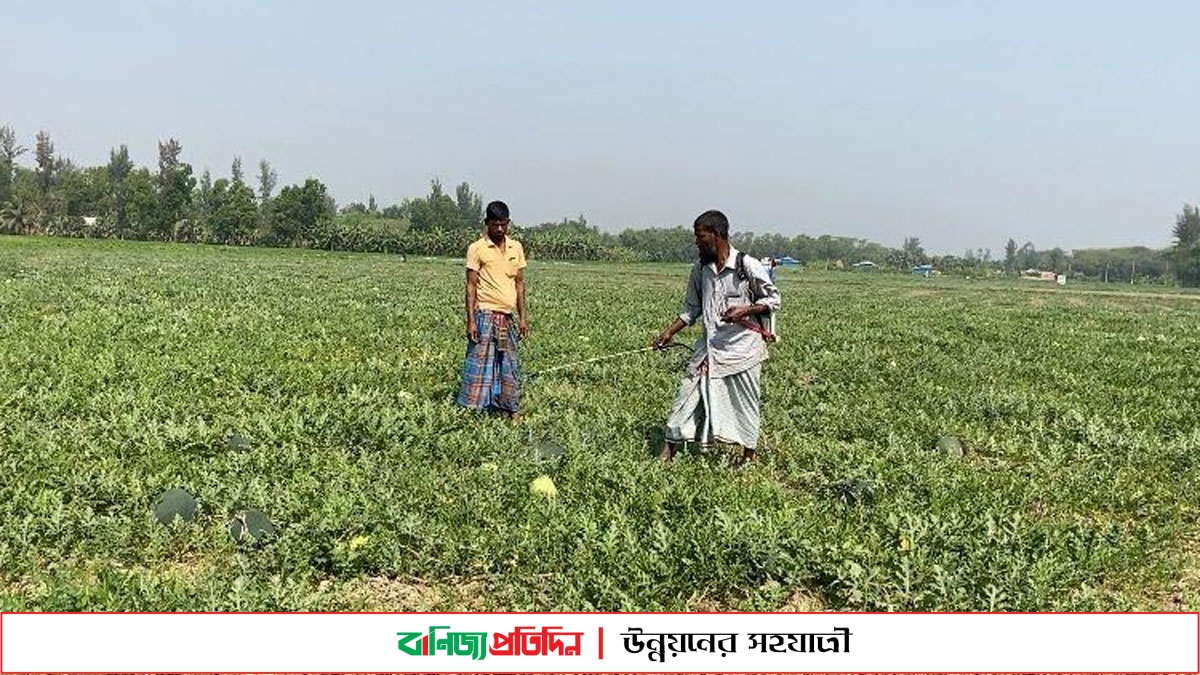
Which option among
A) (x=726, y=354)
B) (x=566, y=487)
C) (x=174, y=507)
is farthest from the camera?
(x=726, y=354)

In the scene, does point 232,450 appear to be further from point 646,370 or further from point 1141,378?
point 1141,378

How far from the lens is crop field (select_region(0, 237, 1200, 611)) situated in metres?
4.07

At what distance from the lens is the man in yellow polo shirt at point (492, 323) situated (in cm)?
760

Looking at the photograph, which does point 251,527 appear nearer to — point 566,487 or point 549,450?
point 566,487

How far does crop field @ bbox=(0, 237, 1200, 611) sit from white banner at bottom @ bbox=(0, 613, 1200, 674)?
0.92ft

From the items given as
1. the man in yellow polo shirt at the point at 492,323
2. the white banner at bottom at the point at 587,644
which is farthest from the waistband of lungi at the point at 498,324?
the white banner at bottom at the point at 587,644

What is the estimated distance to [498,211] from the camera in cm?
738

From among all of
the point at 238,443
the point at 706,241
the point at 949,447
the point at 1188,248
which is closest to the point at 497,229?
the point at 706,241

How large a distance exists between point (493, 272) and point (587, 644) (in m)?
4.68

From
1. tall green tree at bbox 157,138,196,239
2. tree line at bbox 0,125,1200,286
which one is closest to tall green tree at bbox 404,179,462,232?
tree line at bbox 0,125,1200,286

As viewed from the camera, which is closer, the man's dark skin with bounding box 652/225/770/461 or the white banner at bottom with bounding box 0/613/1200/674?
the white banner at bottom with bounding box 0/613/1200/674

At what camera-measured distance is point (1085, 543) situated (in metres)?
4.66

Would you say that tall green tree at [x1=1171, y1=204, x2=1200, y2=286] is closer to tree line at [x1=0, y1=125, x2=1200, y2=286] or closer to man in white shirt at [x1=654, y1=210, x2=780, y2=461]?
tree line at [x1=0, y1=125, x2=1200, y2=286]

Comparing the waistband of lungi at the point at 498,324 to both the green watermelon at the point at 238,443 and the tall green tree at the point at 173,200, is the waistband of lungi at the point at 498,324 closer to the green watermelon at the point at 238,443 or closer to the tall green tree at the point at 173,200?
the green watermelon at the point at 238,443
